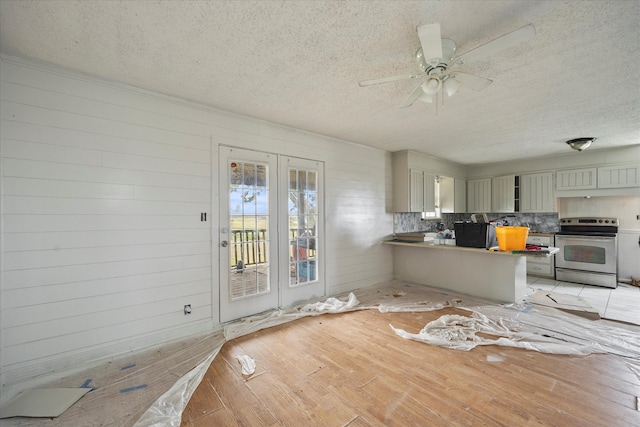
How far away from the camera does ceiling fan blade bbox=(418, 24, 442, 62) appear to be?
1525 mm

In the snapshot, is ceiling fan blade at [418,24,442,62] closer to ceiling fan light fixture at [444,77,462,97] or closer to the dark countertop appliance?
ceiling fan light fixture at [444,77,462,97]

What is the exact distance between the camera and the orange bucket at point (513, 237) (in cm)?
367

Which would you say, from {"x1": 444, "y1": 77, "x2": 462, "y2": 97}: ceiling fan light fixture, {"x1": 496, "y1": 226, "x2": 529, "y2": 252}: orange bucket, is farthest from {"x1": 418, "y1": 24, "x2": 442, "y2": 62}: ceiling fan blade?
{"x1": 496, "y1": 226, "x2": 529, "y2": 252}: orange bucket

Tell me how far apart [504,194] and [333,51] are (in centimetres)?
604

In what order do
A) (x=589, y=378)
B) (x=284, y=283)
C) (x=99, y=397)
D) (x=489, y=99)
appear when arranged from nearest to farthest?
(x=99, y=397)
(x=589, y=378)
(x=489, y=99)
(x=284, y=283)

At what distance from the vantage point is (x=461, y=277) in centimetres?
448

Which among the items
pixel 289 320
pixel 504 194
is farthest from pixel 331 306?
pixel 504 194

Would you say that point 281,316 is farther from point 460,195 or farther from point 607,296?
point 460,195

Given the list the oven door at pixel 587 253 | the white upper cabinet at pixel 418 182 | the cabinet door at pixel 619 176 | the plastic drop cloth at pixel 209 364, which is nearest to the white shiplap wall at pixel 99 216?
the plastic drop cloth at pixel 209 364

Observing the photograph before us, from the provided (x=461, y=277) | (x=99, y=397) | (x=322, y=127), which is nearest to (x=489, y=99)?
(x=322, y=127)

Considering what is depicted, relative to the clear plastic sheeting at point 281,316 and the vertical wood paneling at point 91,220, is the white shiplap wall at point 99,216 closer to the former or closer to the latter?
the vertical wood paneling at point 91,220

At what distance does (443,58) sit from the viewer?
198cm

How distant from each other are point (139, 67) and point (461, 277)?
4989 mm

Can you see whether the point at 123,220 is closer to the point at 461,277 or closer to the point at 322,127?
the point at 322,127
